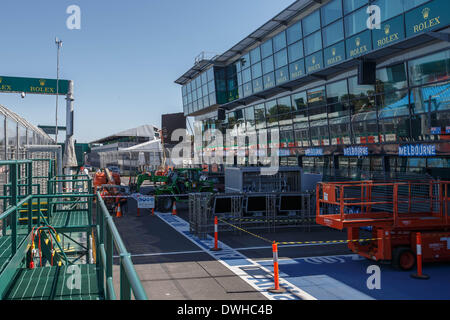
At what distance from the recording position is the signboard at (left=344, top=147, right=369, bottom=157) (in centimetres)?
2169

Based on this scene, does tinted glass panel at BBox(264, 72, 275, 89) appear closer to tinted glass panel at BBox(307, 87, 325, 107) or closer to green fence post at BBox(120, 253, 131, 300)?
tinted glass panel at BBox(307, 87, 325, 107)

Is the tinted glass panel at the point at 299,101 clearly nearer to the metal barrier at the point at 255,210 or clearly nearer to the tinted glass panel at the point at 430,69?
the tinted glass panel at the point at 430,69

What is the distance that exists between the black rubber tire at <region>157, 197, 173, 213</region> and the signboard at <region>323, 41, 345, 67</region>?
40.4ft

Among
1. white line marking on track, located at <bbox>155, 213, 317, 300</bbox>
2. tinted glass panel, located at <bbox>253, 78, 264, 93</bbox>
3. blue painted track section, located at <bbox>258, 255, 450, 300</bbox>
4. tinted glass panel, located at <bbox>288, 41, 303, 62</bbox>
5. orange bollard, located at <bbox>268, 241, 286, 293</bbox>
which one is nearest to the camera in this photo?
white line marking on track, located at <bbox>155, 213, 317, 300</bbox>

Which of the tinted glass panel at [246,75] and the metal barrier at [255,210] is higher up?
the tinted glass panel at [246,75]

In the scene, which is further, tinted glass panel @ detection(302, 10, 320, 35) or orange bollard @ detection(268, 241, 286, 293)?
tinted glass panel @ detection(302, 10, 320, 35)

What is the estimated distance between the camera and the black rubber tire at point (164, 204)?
2339 centimetres

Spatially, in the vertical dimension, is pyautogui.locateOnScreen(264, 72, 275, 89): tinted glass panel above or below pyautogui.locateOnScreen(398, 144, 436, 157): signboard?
above

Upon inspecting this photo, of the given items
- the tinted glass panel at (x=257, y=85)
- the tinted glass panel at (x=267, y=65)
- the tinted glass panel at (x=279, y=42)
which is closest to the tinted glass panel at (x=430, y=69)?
the tinted glass panel at (x=279, y=42)

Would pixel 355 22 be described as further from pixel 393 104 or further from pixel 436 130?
pixel 436 130

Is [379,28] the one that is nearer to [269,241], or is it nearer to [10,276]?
[269,241]

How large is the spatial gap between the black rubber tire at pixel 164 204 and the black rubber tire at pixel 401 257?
14594 mm

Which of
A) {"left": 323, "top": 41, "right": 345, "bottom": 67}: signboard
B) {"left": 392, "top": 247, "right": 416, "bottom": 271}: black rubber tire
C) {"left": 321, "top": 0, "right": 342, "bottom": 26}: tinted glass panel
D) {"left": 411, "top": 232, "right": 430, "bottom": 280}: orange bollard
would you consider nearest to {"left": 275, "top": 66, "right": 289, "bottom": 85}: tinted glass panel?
{"left": 323, "top": 41, "right": 345, "bottom": 67}: signboard

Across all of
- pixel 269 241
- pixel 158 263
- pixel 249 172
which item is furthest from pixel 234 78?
pixel 158 263
